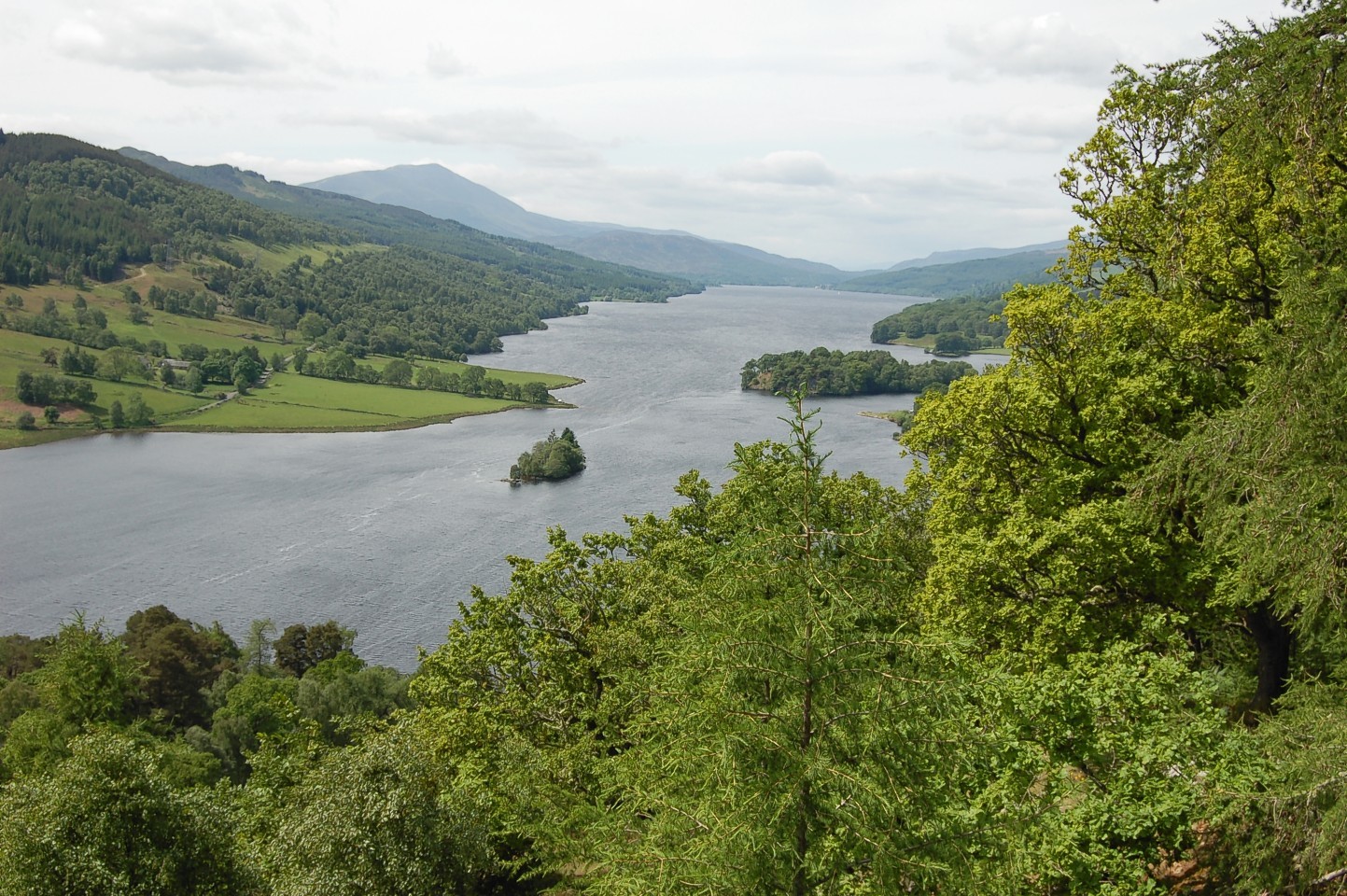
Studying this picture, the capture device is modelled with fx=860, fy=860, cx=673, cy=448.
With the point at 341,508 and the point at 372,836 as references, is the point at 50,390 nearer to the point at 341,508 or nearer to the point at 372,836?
the point at 341,508

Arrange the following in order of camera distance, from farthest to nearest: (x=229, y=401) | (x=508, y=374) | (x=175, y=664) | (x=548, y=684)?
(x=508, y=374) < (x=229, y=401) < (x=175, y=664) < (x=548, y=684)

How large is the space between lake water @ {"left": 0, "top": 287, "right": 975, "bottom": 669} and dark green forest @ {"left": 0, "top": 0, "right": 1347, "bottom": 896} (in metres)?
38.5

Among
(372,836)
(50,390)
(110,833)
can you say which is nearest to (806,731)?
(372,836)

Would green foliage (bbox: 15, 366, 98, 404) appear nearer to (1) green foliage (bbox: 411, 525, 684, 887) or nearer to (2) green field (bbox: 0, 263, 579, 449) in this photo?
(2) green field (bbox: 0, 263, 579, 449)

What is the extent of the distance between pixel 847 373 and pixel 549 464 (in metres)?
65.0

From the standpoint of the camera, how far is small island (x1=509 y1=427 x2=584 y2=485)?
90062mm

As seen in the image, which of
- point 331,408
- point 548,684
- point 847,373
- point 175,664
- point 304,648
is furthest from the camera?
point 847,373

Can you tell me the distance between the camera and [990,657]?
1466cm

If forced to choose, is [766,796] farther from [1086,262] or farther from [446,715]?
[1086,262]

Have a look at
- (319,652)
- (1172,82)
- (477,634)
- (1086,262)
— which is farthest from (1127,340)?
(319,652)

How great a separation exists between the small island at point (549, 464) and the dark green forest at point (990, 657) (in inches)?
2403

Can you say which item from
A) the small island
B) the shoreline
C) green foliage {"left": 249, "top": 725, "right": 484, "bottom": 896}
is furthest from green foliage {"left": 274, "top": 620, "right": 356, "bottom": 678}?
the shoreline

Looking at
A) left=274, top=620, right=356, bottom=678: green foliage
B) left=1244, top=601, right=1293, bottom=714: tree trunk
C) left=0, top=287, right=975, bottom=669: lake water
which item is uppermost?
left=1244, top=601, right=1293, bottom=714: tree trunk

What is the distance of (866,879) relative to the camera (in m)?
8.15
